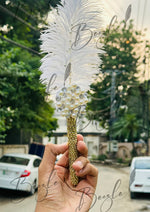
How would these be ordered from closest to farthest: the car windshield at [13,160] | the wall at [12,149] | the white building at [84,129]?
the white building at [84,129]
the car windshield at [13,160]
the wall at [12,149]

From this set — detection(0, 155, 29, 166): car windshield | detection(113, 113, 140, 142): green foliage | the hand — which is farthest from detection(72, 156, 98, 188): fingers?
detection(113, 113, 140, 142): green foliage

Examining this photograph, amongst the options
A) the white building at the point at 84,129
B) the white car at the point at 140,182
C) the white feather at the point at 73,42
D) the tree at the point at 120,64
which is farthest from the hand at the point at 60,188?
the white car at the point at 140,182

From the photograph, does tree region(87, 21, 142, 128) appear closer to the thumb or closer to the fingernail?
the thumb

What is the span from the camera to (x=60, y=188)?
745 mm

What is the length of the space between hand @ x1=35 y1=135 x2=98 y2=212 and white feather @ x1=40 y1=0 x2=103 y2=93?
0.24 metres

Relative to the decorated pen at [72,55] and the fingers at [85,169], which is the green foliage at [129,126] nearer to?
the fingers at [85,169]

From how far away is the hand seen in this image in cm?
72

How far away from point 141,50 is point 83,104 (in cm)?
101

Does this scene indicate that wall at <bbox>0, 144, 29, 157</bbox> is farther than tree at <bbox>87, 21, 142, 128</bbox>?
Yes

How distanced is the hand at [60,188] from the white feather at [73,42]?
0.24 m

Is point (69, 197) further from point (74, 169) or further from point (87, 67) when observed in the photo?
point (87, 67)

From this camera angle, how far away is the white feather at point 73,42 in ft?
1.92

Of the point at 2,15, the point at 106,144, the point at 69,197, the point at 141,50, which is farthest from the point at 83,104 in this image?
the point at 106,144

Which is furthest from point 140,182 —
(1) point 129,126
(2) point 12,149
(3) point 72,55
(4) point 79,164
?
(1) point 129,126
